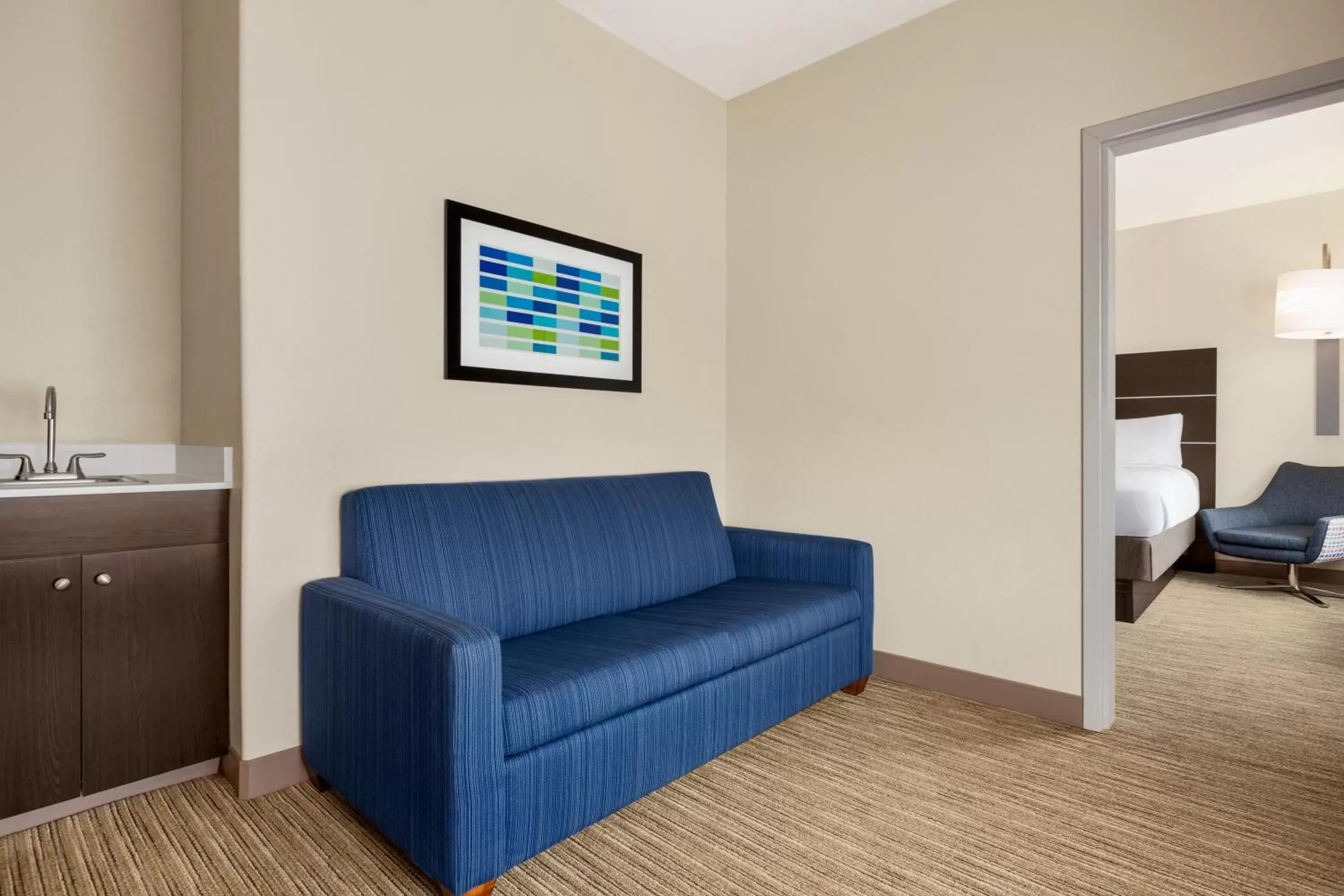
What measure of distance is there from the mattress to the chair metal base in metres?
0.53

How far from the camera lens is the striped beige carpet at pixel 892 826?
5.30 feet

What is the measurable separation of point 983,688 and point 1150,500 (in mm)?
1761

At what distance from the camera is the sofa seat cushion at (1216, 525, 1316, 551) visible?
4.18 meters

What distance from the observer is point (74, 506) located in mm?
→ 1810

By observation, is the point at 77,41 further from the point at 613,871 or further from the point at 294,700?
the point at 613,871

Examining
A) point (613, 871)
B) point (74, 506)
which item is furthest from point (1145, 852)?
point (74, 506)

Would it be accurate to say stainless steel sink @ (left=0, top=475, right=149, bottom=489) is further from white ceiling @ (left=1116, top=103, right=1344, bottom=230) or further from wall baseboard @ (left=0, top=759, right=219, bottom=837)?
white ceiling @ (left=1116, top=103, right=1344, bottom=230)

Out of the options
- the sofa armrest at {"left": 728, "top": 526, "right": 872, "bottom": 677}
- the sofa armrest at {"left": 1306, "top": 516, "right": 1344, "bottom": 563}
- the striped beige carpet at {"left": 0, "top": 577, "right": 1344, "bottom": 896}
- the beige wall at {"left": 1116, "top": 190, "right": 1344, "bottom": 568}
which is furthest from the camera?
the beige wall at {"left": 1116, "top": 190, "right": 1344, "bottom": 568}

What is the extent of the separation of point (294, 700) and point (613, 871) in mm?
1064

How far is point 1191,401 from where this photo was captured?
5309 millimetres

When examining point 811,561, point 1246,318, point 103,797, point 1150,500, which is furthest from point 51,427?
point 1246,318

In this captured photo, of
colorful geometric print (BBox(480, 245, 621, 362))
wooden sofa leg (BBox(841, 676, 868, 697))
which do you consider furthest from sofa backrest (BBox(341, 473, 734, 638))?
wooden sofa leg (BBox(841, 676, 868, 697))

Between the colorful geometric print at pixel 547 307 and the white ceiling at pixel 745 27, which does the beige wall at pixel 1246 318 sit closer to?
the white ceiling at pixel 745 27

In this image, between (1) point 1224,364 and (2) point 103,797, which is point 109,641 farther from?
(1) point 1224,364
